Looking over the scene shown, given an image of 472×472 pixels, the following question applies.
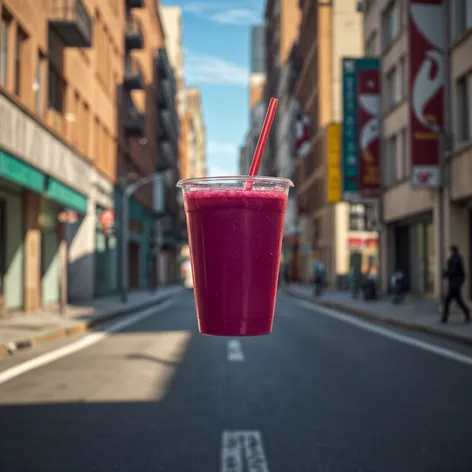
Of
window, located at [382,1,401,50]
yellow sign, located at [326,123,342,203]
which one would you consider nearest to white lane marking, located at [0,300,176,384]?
window, located at [382,1,401,50]

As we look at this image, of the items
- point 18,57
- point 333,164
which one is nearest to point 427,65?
point 18,57

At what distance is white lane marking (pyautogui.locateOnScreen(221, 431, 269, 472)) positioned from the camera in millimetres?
4691

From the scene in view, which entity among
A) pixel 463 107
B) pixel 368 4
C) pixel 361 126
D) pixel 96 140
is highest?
pixel 368 4

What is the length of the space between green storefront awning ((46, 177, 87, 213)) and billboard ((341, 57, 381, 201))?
40.7 ft

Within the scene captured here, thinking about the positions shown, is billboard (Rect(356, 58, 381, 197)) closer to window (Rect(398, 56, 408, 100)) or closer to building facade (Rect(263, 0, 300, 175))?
window (Rect(398, 56, 408, 100))

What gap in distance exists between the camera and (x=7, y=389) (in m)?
8.04

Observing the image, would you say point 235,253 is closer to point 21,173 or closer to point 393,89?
point 21,173

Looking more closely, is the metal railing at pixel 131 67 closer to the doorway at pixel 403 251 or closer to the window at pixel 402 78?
the window at pixel 402 78

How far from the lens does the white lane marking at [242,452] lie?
15.4 feet

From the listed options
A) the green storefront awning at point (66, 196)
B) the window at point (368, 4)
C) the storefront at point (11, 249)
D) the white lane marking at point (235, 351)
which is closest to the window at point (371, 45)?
the window at point (368, 4)

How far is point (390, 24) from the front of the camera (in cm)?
3266

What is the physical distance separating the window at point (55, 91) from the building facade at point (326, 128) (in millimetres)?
21533

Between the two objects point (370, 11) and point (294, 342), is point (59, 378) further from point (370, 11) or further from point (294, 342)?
point (370, 11)

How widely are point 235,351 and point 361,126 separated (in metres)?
23.4
